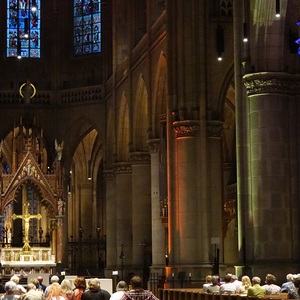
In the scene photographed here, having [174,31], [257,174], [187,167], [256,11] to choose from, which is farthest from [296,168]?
[174,31]

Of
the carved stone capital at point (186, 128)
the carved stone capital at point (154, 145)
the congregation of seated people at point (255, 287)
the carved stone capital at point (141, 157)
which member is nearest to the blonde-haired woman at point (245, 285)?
the congregation of seated people at point (255, 287)

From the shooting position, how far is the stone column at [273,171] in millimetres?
29641

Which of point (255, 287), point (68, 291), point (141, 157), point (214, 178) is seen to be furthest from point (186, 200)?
point (68, 291)

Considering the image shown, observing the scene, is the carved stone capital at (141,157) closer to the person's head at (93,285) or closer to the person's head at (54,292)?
the person's head at (93,285)

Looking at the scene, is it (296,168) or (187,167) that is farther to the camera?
(187,167)

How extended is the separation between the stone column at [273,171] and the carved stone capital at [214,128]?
758 cm

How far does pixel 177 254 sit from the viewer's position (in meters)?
37.9

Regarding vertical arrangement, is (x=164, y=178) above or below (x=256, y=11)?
below

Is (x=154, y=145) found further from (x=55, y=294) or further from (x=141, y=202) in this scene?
(x=55, y=294)

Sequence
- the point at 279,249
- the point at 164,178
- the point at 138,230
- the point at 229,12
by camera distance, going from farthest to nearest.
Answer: the point at 138,230, the point at 164,178, the point at 229,12, the point at 279,249

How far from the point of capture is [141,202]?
49.3m

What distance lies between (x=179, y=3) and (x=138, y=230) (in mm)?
14827

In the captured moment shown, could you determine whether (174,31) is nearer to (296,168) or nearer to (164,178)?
(164,178)

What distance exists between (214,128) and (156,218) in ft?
26.0
